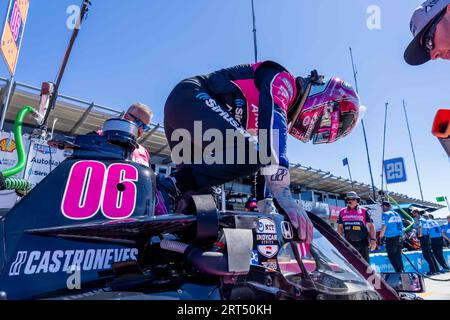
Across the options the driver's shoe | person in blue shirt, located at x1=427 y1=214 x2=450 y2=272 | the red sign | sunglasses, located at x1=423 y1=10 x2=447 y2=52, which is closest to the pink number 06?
the driver's shoe

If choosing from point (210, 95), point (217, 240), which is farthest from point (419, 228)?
point (217, 240)

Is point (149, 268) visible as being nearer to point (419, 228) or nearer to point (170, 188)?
point (170, 188)

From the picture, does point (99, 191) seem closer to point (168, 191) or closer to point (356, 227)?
point (168, 191)

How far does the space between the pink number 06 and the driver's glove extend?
685 millimetres

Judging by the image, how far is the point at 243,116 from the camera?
210 cm

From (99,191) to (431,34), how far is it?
2.05m

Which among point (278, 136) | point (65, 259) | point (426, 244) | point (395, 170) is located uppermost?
point (395, 170)

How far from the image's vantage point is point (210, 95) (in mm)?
1981

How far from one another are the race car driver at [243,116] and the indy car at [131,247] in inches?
14.4

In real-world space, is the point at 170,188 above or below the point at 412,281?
above

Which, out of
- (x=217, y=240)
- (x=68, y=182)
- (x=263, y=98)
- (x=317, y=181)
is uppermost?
(x=317, y=181)

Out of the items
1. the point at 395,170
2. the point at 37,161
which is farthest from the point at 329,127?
the point at 395,170

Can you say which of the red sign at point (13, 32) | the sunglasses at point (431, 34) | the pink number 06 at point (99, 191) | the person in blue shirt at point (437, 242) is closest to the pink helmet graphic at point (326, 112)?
the sunglasses at point (431, 34)

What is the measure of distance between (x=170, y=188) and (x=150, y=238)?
64cm
